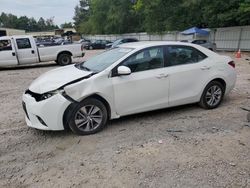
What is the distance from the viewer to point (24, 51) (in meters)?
14.3

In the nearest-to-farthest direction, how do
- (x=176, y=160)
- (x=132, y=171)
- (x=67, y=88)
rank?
(x=132, y=171)
(x=176, y=160)
(x=67, y=88)

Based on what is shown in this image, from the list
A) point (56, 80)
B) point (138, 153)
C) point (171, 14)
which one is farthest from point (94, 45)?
point (138, 153)

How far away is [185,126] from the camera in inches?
198

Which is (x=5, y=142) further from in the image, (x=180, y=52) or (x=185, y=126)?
(x=180, y=52)

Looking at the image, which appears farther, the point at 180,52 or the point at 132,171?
the point at 180,52

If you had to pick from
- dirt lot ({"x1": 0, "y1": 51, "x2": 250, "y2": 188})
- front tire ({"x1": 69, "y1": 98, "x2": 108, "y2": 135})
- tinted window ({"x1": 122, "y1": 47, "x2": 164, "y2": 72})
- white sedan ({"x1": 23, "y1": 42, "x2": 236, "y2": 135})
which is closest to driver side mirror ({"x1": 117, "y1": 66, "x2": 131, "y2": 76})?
white sedan ({"x1": 23, "y1": 42, "x2": 236, "y2": 135})

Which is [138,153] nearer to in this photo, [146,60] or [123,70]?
[123,70]

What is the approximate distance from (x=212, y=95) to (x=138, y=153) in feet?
8.90

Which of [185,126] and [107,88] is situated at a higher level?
[107,88]

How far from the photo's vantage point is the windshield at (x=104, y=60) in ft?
16.5

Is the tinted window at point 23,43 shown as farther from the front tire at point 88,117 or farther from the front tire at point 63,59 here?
the front tire at point 88,117

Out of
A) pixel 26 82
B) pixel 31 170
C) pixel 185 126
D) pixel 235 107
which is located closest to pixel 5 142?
pixel 31 170

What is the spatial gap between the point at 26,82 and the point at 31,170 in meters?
7.17

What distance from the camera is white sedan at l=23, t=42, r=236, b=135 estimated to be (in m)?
4.48
